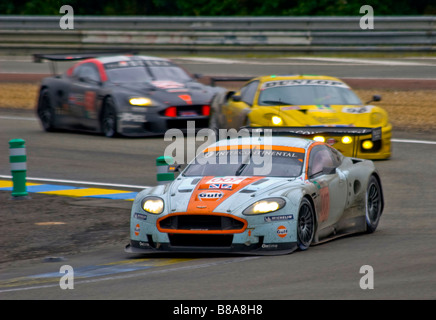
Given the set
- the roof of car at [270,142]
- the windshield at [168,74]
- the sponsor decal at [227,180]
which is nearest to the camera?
the sponsor decal at [227,180]

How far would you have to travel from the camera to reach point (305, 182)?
995cm

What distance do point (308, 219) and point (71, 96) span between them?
1073 cm

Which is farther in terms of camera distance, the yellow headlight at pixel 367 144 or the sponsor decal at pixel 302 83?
the sponsor decal at pixel 302 83

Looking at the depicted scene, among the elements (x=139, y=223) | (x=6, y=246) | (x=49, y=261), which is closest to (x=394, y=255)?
(x=139, y=223)

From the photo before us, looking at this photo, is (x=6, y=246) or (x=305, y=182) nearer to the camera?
(x=305, y=182)

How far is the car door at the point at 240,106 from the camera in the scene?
1661 centimetres

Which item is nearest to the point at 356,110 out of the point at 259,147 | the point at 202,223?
the point at 259,147

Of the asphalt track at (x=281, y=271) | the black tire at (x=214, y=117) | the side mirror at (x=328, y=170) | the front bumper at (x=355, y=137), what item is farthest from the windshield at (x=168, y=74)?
the side mirror at (x=328, y=170)

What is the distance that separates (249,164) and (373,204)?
171 centimetres

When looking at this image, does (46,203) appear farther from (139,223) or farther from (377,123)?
(377,123)

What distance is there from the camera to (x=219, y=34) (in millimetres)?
29516

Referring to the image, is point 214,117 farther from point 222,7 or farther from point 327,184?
point 222,7

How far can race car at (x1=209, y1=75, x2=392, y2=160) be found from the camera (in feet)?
48.6

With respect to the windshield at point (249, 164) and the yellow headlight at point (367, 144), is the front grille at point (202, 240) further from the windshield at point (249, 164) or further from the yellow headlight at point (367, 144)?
the yellow headlight at point (367, 144)
